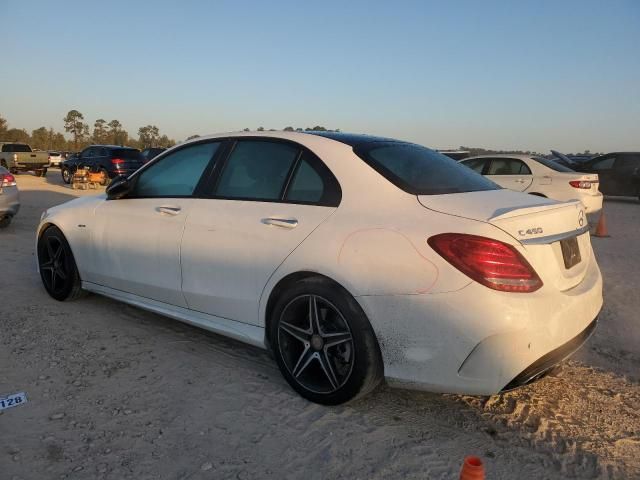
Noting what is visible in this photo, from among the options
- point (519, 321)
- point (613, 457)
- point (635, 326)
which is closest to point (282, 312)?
point (519, 321)

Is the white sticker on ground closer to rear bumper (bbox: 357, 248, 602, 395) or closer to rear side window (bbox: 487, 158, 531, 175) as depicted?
rear bumper (bbox: 357, 248, 602, 395)

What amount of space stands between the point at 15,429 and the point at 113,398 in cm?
51

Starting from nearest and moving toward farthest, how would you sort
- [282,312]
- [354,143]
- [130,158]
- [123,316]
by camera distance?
[282,312] < [354,143] < [123,316] < [130,158]

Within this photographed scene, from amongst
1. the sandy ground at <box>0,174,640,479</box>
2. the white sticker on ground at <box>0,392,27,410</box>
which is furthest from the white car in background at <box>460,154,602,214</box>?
the white sticker on ground at <box>0,392,27,410</box>

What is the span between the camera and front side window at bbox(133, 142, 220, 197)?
12.2ft

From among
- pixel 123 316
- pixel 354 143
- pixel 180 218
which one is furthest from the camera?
pixel 123 316

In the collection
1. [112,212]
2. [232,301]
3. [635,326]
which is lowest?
[635,326]

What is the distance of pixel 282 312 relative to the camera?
9.68 feet

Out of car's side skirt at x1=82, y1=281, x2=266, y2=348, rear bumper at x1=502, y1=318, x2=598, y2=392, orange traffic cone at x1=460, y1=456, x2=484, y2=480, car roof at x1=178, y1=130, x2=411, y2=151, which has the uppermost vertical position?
car roof at x1=178, y1=130, x2=411, y2=151

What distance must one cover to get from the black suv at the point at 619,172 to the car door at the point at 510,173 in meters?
7.95

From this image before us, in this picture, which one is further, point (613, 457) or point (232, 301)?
point (232, 301)

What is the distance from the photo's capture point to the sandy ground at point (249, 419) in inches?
93.4

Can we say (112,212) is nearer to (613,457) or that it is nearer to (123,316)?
(123,316)

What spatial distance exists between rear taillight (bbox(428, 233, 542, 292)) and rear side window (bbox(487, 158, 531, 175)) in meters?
9.37
